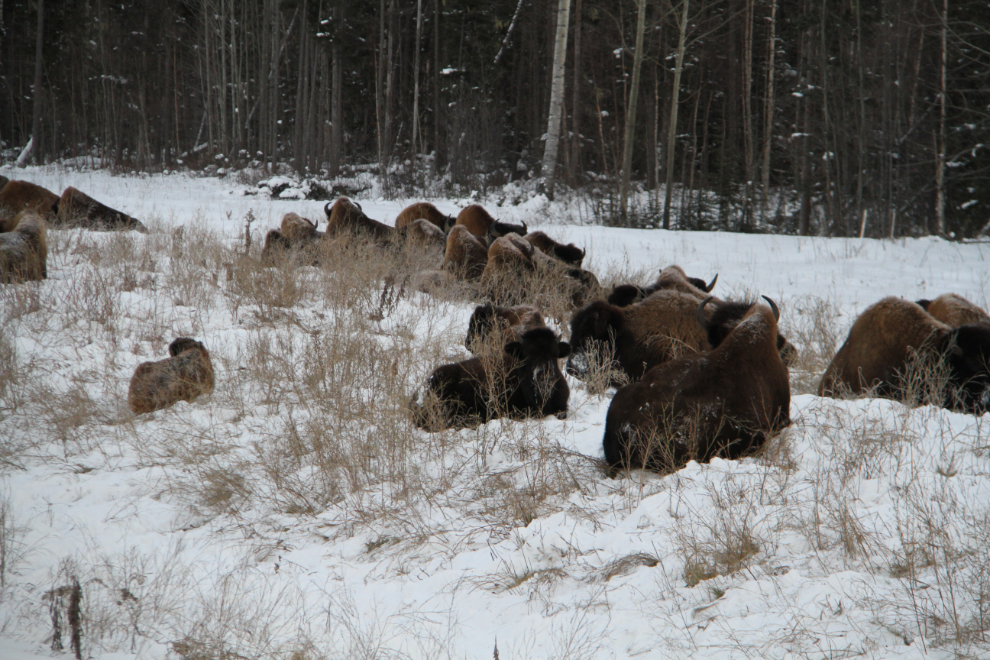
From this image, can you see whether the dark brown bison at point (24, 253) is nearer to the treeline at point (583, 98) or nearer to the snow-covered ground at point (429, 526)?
the snow-covered ground at point (429, 526)

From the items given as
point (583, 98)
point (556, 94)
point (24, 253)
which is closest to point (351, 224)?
point (24, 253)

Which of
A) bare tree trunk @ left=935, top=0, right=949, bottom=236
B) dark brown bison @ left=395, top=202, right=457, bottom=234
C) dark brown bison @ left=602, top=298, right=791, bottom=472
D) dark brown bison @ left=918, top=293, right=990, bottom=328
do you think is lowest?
dark brown bison @ left=602, top=298, right=791, bottom=472

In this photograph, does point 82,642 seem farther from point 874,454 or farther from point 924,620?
point 874,454

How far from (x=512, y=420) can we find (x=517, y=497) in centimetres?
121

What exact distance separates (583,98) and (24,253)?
90.7 ft

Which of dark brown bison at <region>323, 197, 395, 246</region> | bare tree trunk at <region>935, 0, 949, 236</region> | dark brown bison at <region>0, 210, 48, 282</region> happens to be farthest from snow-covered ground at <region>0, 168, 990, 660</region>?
bare tree trunk at <region>935, 0, 949, 236</region>

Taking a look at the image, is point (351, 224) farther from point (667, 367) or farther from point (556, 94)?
point (556, 94)

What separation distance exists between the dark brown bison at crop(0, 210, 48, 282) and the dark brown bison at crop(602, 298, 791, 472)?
682cm

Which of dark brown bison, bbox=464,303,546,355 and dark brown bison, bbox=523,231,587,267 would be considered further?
dark brown bison, bbox=523,231,587,267

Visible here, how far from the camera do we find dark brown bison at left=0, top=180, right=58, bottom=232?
10.5 meters

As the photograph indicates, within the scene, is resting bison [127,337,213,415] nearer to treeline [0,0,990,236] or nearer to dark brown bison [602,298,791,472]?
dark brown bison [602,298,791,472]

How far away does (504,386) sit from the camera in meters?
4.78

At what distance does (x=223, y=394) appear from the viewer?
5062mm

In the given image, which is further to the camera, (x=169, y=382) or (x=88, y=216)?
(x=88, y=216)
